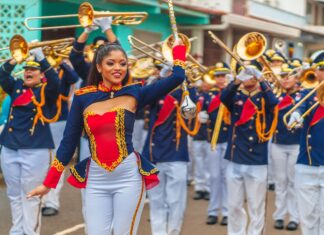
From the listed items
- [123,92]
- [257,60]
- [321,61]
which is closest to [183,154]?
[257,60]

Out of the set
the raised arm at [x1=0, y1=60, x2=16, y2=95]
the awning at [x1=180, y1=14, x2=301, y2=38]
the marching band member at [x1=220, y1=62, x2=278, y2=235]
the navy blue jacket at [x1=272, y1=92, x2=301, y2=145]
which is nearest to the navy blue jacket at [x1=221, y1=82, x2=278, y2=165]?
the marching band member at [x1=220, y1=62, x2=278, y2=235]

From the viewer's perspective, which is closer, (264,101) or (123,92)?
(123,92)

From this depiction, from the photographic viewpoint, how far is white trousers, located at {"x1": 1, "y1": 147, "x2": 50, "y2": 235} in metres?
6.38

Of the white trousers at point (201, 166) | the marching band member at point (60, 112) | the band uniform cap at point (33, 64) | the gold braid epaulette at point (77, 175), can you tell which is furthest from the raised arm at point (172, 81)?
the white trousers at point (201, 166)

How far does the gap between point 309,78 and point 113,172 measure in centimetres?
294

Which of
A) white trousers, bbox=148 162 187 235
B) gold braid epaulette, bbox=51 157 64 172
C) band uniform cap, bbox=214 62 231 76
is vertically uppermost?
band uniform cap, bbox=214 62 231 76

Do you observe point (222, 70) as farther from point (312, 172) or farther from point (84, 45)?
point (312, 172)

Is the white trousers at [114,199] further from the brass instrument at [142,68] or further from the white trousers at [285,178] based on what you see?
the brass instrument at [142,68]

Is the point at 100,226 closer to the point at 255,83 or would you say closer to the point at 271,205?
the point at 255,83

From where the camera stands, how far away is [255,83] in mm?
6496

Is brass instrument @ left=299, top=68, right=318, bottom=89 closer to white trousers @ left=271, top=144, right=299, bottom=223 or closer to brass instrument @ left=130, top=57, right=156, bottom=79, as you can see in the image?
white trousers @ left=271, top=144, right=299, bottom=223

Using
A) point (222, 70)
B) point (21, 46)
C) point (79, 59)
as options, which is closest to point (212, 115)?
point (222, 70)

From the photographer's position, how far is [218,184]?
798 cm

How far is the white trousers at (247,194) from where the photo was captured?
251 inches
